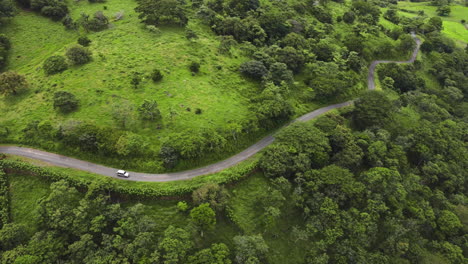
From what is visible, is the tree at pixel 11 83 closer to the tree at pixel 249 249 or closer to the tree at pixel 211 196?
the tree at pixel 211 196

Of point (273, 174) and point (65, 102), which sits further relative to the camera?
point (65, 102)

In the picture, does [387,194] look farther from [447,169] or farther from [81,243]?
[81,243]

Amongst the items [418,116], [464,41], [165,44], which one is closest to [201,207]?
[165,44]

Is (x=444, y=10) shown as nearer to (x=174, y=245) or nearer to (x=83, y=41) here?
A: (x=83, y=41)

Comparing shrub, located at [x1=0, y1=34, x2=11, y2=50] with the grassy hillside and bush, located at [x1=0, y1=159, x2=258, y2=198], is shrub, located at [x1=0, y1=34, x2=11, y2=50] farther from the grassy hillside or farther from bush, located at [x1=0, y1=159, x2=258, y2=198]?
bush, located at [x1=0, y1=159, x2=258, y2=198]

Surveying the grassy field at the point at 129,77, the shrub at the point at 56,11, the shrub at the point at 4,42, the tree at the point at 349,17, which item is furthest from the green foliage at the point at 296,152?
the shrub at the point at 56,11

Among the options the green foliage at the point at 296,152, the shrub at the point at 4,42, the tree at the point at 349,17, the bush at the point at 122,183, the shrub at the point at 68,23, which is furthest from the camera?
the tree at the point at 349,17

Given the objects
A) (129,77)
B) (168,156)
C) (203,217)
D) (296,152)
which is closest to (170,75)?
(129,77)
